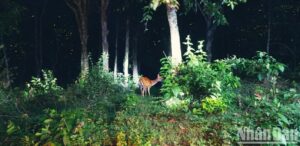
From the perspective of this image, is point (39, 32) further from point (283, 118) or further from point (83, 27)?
point (283, 118)

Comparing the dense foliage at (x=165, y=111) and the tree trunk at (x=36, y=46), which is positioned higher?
the tree trunk at (x=36, y=46)

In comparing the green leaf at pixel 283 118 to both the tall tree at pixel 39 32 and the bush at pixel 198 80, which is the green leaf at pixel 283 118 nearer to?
the bush at pixel 198 80

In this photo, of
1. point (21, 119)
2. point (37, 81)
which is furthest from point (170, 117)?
point (37, 81)

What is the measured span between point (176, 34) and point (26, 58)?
20.3 meters

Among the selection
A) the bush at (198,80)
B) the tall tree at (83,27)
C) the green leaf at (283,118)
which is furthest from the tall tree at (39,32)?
the green leaf at (283,118)

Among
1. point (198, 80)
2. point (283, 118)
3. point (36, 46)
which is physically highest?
Answer: point (36, 46)

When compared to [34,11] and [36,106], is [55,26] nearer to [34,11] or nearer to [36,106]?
[34,11]

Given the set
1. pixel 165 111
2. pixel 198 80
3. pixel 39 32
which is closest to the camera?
pixel 165 111

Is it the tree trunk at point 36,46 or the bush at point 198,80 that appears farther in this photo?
the tree trunk at point 36,46

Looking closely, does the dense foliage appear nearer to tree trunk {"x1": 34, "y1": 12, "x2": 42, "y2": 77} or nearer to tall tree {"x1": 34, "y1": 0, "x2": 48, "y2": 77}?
tree trunk {"x1": 34, "y1": 12, "x2": 42, "y2": 77}

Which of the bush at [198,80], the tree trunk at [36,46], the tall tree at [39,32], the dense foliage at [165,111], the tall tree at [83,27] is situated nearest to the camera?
the dense foliage at [165,111]

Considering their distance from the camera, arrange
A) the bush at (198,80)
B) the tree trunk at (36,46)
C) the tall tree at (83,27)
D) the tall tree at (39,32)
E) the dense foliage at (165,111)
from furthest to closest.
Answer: the tall tree at (39,32)
the tree trunk at (36,46)
the tall tree at (83,27)
the bush at (198,80)
the dense foliage at (165,111)

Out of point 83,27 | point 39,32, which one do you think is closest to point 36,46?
point 39,32

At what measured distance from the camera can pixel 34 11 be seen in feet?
84.2
